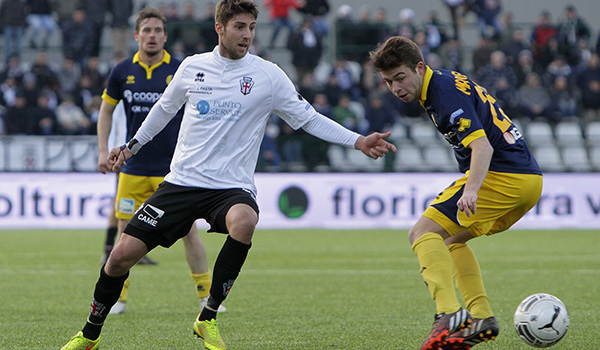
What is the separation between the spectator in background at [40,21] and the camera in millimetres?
20188

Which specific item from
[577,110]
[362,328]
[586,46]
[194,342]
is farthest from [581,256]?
[586,46]

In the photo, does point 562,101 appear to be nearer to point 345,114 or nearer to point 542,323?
point 345,114

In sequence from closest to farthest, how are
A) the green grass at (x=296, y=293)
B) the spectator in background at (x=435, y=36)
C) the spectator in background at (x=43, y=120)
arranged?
the green grass at (x=296, y=293) < the spectator in background at (x=43, y=120) < the spectator in background at (x=435, y=36)

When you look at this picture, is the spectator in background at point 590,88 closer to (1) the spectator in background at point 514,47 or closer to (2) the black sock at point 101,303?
(1) the spectator in background at point 514,47

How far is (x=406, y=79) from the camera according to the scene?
4.96 metres

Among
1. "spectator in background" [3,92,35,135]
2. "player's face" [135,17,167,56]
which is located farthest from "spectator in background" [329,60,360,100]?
"player's face" [135,17,167,56]

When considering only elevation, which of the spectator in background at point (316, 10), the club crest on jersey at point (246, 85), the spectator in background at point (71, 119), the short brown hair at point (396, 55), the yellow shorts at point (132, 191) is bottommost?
the spectator in background at point (71, 119)

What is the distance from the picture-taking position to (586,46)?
67.6ft

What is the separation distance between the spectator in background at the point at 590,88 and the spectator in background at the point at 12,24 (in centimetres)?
1290

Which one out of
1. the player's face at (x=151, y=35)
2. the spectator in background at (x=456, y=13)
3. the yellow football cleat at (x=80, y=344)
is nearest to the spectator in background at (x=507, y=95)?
the spectator in background at (x=456, y=13)

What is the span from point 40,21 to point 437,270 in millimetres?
17563

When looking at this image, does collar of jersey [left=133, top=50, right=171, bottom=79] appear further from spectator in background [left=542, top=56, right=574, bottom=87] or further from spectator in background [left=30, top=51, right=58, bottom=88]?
spectator in background [left=542, top=56, right=574, bottom=87]

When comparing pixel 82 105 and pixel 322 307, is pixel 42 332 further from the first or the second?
pixel 82 105

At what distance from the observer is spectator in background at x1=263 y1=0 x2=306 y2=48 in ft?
66.9
